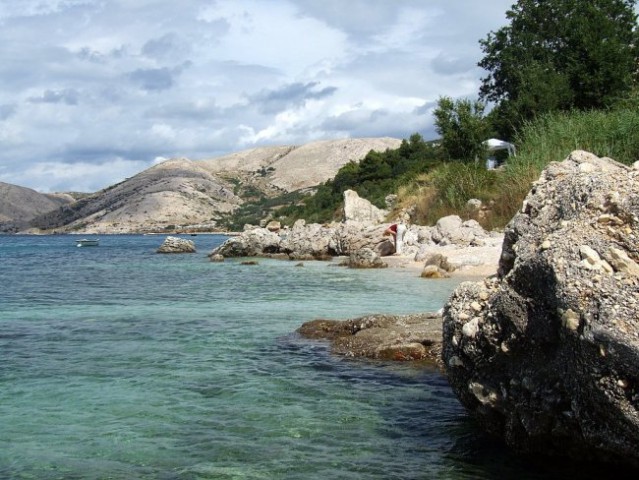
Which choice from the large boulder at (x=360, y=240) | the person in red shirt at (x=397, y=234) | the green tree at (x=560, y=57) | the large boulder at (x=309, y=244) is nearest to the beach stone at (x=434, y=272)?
the large boulder at (x=360, y=240)

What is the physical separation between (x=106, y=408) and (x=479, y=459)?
4080 mm

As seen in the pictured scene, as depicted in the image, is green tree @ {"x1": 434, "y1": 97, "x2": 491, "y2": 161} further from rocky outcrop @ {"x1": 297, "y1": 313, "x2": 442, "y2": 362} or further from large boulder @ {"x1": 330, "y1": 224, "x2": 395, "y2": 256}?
rocky outcrop @ {"x1": 297, "y1": 313, "x2": 442, "y2": 362}

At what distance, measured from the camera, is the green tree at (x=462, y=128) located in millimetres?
42906

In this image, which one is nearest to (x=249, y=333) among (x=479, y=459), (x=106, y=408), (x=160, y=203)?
(x=106, y=408)

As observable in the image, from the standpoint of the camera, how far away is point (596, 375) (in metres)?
3.88

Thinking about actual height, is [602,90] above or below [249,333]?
above

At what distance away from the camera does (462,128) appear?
142 ft

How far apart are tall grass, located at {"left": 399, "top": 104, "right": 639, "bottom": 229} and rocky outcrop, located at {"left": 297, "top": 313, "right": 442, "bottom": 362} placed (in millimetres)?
15446

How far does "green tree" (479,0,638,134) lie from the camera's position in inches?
1740

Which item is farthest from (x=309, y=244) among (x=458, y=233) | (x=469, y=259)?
(x=469, y=259)

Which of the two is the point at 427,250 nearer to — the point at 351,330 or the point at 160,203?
the point at 351,330

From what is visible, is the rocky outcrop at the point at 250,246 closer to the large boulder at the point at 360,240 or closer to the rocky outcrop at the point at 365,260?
the large boulder at the point at 360,240

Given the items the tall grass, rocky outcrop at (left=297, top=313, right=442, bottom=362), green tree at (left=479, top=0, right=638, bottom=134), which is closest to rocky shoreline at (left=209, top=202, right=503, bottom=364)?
rocky outcrop at (left=297, top=313, right=442, bottom=362)

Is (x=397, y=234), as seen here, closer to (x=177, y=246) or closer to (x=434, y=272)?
(x=434, y=272)
